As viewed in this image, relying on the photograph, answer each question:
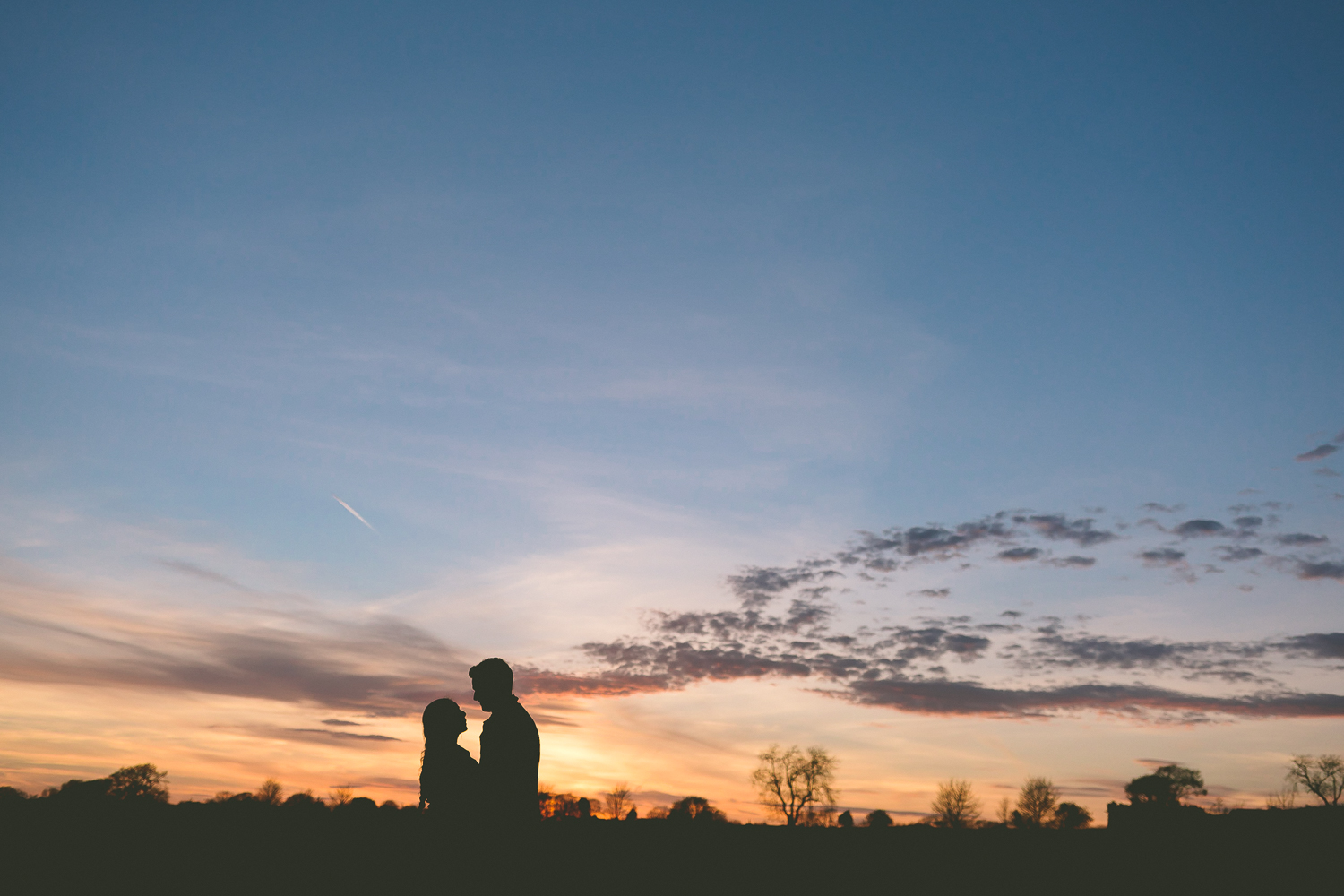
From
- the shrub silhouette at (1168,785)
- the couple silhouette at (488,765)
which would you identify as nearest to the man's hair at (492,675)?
the couple silhouette at (488,765)

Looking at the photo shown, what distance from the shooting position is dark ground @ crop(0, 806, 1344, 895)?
27.9ft

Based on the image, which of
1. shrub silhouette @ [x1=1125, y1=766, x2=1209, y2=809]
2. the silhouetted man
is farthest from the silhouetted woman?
shrub silhouette @ [x1=1125, y1=766, x2=1209, y2=809]

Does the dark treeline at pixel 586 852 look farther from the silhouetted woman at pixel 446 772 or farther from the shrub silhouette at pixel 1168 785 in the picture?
the shrub silhouette at pixel 1168 785

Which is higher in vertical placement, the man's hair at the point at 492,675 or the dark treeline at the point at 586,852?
the man's hair at the point at 492,675

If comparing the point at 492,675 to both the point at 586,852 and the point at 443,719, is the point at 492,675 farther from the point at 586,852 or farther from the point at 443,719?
the point at 586,852

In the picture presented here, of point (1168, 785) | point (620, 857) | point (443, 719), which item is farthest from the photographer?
point (1168, 785)

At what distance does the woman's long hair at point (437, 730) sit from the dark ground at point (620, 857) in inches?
29.1

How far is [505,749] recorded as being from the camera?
875 cm

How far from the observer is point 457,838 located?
341 inches

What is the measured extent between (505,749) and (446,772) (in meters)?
0.75

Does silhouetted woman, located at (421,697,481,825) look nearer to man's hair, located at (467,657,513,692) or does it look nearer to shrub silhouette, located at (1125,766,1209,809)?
man's hair, located at (467,657,513,692)

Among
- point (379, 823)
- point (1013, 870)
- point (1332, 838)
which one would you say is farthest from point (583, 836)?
point (1332, 838)

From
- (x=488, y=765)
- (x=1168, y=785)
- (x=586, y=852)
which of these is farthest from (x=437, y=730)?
(x=1168, y=785)

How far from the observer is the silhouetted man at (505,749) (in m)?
8.66
